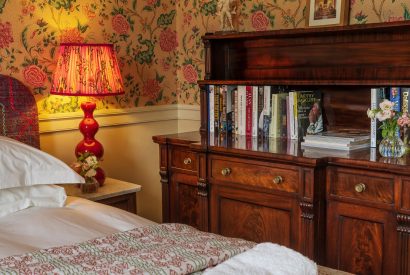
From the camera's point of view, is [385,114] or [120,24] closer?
[385,114]

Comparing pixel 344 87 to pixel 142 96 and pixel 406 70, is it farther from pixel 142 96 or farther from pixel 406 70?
pixel 142 96

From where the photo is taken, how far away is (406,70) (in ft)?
8.31

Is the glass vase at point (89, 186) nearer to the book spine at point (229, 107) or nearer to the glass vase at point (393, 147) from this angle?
the book spine at point (229, 107)

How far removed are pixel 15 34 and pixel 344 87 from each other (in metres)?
1.63

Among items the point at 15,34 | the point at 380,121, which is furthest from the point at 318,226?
the point at 15,34

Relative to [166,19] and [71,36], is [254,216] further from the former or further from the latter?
[166,19]

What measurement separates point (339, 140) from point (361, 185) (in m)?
0.29

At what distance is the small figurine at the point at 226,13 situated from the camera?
2.93 metres

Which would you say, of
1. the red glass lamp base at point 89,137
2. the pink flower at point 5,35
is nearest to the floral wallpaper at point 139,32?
the pink flower at point 5,35

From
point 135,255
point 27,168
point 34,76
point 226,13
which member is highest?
point 226,13

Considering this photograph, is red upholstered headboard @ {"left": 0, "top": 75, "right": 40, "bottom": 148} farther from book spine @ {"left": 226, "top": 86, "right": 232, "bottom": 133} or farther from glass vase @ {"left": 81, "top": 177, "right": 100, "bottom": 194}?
book spine @ {"left": 226, "top": 86, "right": 232, "bottom": 133}

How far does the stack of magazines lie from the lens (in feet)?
7.98

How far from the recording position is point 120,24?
10.5 ft

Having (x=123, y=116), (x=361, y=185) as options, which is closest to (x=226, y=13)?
(x=123, y=116)
